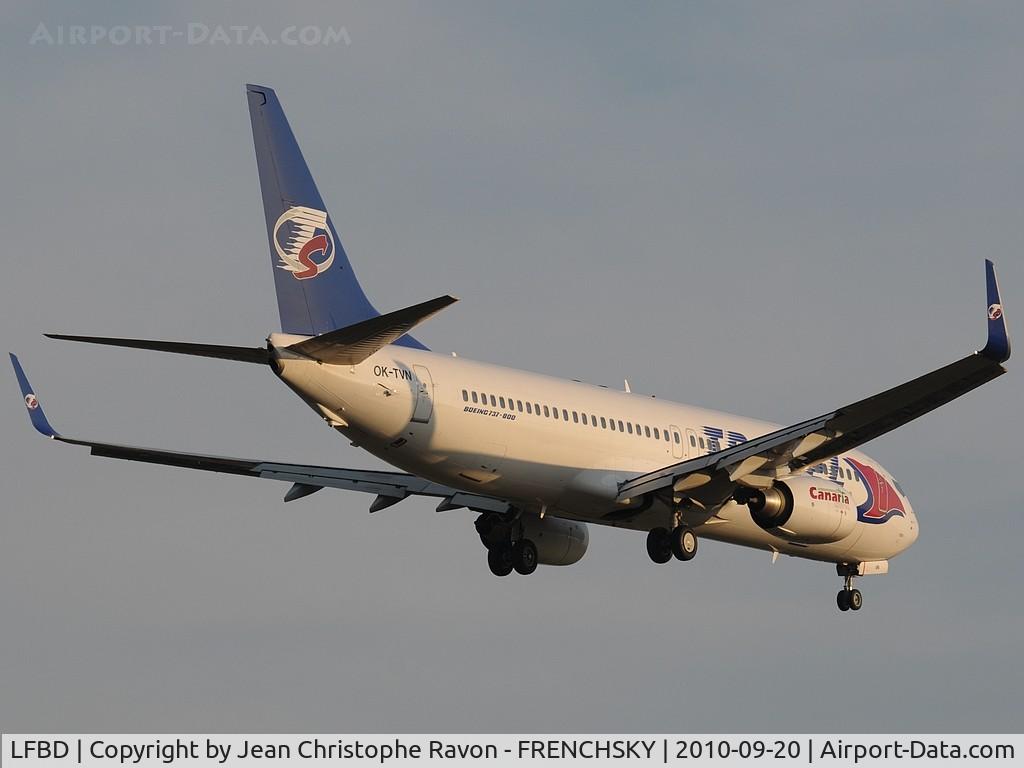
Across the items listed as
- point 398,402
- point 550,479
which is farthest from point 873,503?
point 398,402

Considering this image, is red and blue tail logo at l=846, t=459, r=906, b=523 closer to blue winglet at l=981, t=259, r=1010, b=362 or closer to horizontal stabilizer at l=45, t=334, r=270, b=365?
blue winglet at l=981, t=259, r=1010, b=362

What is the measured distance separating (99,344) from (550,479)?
1202 cm

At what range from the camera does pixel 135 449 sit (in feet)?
140

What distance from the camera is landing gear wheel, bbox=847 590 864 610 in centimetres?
5006

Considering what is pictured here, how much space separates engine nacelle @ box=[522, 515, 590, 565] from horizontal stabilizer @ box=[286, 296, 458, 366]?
32.7ft

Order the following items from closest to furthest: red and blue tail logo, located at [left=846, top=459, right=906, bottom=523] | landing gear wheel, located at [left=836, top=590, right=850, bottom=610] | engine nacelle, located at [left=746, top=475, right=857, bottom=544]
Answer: engine nacelle, located at [left=746, top=475, right=857, bottom=544]
red and blue tail logo, located at [left=846, top=459, right=906, bottom=523]
landing gear wheel, located at [left=836, top=590, right=850, bottom=610]

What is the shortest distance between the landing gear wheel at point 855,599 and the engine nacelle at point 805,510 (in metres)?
3.55

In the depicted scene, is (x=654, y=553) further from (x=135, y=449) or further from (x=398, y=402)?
(x=135, y=449)

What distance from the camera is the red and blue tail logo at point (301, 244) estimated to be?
1532 inches

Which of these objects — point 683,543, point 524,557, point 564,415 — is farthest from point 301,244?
point 683,543

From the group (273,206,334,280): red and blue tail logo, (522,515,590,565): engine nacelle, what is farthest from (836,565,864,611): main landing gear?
(273,206,334,280): red and blue tail logo

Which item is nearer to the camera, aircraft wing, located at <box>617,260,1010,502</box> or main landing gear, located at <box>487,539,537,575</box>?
aircraft wing, located at <box>617,260,1010,502</box>

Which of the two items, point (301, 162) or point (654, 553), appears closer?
point (301, 162)

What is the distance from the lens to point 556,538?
46188 mm
